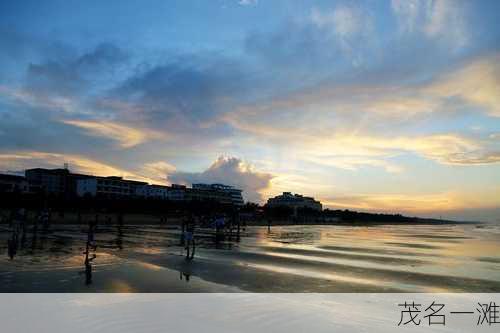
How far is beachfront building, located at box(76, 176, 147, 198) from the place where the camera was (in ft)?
501

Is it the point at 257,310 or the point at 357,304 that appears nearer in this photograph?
the point at 257,310

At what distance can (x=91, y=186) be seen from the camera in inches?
6024

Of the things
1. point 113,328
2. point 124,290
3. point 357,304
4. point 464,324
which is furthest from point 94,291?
point 464,324

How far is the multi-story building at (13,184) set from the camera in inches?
5267

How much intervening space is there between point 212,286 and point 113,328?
272 inches

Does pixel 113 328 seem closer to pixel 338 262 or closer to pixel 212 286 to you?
pixel 212 286

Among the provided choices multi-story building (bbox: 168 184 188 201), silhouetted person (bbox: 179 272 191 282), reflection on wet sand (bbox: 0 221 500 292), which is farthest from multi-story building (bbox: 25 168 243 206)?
silhouetted person (bbox: 179 272 191 282)

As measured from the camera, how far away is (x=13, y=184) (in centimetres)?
13900

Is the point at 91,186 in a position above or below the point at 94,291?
above

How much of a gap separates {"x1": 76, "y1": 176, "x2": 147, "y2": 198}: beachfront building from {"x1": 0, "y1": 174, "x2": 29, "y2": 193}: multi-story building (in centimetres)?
1789

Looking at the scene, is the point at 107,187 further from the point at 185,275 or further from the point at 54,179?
the point at 185,275

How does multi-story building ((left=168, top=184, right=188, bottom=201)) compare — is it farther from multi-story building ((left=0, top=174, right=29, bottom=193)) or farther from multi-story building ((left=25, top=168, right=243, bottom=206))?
multi-story building ((left=0, top=174, right=29, bottom=193))

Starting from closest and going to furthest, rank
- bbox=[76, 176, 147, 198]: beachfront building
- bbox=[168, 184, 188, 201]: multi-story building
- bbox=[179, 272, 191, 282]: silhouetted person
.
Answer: bbox=[179, 272, 191, 282]: silhouetted person < bbox=[76, 176, 147, 198]: beachfront building < bbox=[168, 184, 188, 201]: multi-story building

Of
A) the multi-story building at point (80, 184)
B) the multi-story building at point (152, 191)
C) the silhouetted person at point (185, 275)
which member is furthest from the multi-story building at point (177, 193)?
the silhouetted person at point (185, 275)
